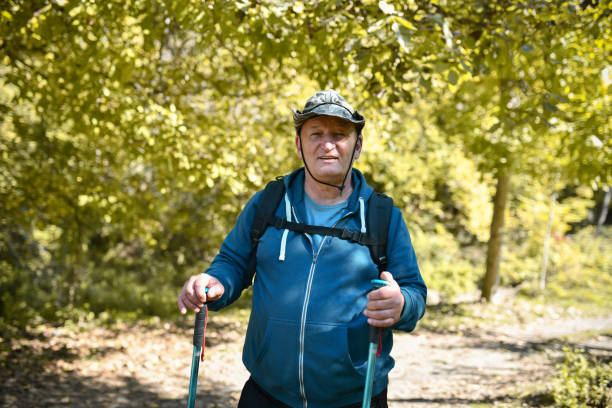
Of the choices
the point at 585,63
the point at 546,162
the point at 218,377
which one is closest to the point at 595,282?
the point at 546,162

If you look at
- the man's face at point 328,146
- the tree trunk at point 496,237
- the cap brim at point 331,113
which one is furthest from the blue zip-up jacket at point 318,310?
the tree trunk at point 496,237

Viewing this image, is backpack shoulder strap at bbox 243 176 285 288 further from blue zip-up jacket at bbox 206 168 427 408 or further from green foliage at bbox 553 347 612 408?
green foliage at bbox 553 347 612 408

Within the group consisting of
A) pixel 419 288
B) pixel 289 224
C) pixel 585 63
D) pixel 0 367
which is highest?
pixel 585 63

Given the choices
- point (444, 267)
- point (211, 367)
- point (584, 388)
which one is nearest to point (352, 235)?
point (584, 388)

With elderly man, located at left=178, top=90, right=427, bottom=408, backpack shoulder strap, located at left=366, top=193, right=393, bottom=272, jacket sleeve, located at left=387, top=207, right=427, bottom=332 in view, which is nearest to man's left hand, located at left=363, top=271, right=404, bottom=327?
elderly man, located at left=178, top=90, right=427, bottom=408

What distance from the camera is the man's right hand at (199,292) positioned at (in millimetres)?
2086

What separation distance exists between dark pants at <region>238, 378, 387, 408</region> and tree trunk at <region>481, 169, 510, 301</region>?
33.8 ft

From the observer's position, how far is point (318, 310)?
2.08 metres

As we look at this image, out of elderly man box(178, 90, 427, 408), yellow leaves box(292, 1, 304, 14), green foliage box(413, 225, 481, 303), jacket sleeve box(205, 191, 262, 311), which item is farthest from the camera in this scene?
green foliage box(413, 225, 481, 303)

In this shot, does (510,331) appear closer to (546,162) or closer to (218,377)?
(546,162)

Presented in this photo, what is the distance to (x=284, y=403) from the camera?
2.15 metres

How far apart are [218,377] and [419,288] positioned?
17.1ft

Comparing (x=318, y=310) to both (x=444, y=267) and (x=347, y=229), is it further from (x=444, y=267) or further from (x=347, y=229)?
(x=444, y=267)

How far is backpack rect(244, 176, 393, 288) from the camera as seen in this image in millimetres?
2166
